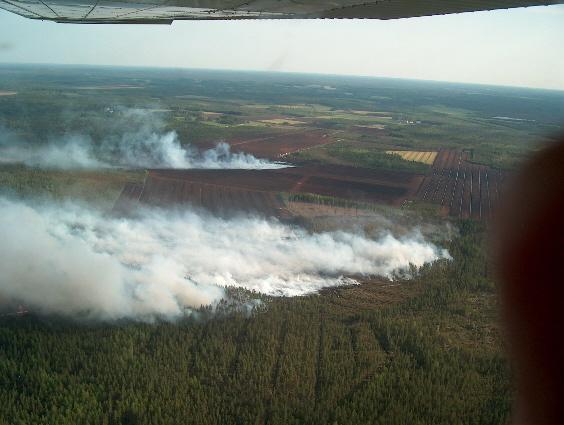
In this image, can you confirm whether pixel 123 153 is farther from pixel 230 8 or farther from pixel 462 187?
pixel 230 8

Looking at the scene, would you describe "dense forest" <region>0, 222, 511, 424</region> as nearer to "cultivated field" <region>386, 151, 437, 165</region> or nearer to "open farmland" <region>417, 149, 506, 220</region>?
"open farmland" <region>417, 149, 506, 220</region>

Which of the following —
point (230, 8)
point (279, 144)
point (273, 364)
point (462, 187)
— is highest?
point (230, 8)

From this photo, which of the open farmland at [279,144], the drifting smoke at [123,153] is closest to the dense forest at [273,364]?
the drifting smoke at [123,153]

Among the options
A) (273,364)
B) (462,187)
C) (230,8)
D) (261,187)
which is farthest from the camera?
(462,187)

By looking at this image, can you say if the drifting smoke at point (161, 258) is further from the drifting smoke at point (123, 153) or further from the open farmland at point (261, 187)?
the drifting smoke at point (123, 153)

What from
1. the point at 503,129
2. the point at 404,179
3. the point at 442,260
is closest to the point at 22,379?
the point at 442,260

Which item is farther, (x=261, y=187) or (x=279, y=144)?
(x=279, y=144)

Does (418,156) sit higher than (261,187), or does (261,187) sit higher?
(418,156)

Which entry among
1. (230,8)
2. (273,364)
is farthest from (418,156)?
(230,8)
